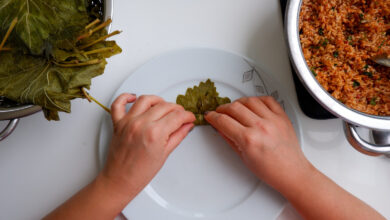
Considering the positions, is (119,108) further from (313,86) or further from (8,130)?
(313,86)

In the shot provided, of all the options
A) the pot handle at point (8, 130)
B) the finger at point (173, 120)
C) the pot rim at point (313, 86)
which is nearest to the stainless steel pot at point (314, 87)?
the pot rim at point (313, 86)

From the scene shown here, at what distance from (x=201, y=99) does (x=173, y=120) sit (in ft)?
0.39

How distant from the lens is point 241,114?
2.08 feet

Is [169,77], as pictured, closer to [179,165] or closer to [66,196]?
[179,165]

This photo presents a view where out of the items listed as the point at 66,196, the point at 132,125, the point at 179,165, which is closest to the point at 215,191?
the point at 179,165

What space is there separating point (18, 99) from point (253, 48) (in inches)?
22.7

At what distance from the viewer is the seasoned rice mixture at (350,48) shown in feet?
1.89

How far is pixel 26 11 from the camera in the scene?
54 centimetres

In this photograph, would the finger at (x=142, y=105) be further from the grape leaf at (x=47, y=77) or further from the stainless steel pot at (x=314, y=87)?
the stainless steel pot at (x=314, y=87)

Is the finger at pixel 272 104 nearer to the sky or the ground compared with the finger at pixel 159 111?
nearer to the ground

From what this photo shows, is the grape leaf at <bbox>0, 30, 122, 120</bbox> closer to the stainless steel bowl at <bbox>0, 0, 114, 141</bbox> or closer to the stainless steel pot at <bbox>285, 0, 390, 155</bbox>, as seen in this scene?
the stainless steel bowl at <bbox>0, 0, 114, 141</bbox>

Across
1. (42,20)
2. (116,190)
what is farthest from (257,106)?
(42,20)

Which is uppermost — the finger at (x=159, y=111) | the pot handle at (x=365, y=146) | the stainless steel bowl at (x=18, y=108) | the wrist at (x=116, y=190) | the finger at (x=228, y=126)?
the stainless steel bowl at (x=18, y=108)

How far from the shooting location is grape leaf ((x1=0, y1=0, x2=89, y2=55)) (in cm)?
54
